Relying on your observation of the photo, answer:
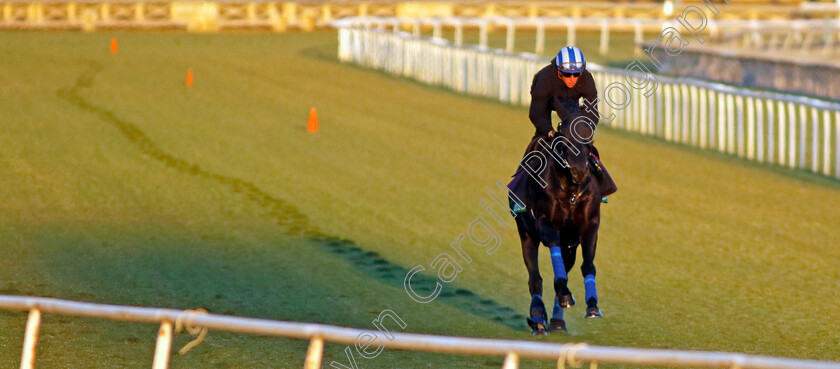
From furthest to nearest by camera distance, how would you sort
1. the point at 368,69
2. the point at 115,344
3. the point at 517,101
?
the point at 368,69 → the point at 517,101 → the point at 115,344

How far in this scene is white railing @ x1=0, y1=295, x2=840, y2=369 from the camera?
4.19 meters

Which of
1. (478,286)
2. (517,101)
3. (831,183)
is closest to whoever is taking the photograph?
(478,286)

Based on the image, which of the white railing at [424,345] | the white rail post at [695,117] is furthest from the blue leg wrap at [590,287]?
the white rail post at [695,117]

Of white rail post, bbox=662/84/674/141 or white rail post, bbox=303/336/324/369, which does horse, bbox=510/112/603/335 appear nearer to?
white rail post, bbox=303/336/324/369

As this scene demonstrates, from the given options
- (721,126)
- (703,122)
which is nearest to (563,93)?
(721,126)

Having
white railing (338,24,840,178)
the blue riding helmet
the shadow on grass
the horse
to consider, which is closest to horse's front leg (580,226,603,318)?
the horse

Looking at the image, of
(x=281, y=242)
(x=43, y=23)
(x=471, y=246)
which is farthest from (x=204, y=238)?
(x=43, y=23)

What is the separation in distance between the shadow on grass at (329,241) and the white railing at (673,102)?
7.10 m

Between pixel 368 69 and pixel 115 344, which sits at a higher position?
pixel 115 344

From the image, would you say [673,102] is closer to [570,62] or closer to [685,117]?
[685,117]

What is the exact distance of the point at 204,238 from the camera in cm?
1195

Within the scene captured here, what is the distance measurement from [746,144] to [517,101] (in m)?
7.23

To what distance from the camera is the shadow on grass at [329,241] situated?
30.5 feet

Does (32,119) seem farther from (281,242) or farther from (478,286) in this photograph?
(478,286)
